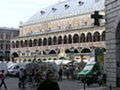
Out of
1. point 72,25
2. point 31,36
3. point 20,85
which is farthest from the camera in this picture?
point 31,36

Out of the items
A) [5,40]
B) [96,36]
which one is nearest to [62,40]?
[96,36]

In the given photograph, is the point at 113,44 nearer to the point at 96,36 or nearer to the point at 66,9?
the point at 96,36

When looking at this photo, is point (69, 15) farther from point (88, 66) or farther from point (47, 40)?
point (88, 66)

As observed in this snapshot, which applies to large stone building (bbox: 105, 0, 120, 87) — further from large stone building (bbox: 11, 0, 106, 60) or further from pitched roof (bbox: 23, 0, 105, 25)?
pitched roof (bbox: 23, 0, 105, 25)

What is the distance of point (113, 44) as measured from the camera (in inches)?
842

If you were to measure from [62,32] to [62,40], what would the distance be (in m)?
2.15

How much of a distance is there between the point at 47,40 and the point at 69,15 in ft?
31.7

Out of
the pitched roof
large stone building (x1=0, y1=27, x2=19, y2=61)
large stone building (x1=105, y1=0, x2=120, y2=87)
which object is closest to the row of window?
the pitched roof

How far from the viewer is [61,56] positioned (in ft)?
230

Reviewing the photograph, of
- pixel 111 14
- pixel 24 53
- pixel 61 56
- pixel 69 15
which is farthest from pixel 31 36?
pixel 111 14

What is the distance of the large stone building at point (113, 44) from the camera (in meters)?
20.8

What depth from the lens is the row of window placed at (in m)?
72.5

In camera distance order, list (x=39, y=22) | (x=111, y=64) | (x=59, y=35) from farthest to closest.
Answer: (x=39, y=22) → (x=59, y=35) → (x=111, y=64)

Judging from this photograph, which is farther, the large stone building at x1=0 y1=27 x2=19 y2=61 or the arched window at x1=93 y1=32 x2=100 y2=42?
the large stone building at x1=0 y1=27 x2=19 y2=61
